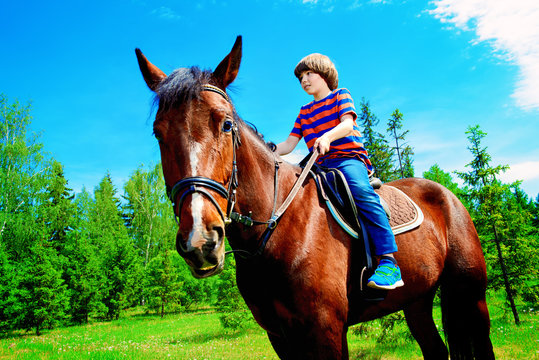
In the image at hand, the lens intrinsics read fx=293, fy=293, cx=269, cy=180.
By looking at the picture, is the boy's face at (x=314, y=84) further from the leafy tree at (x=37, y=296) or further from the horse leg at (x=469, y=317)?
the leafy tree at (x=37, y=296)

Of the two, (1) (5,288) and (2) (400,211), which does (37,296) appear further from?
(2) (400,211)

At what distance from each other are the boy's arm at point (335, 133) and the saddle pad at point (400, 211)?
1.03 meters

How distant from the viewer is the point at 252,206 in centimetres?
219

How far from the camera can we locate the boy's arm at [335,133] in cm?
239

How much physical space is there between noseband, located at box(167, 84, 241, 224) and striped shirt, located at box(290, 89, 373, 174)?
1168mm

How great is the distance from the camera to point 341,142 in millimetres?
2906

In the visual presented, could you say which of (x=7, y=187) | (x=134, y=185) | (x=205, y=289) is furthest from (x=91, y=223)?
(x=205, y=289)

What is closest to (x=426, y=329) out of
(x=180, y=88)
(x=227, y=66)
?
(x=227, y=66)

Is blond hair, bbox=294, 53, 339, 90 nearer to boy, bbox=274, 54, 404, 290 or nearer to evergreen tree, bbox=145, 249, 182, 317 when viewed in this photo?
boy, bbox=274, 54, 404, 290

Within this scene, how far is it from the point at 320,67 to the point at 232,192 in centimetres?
184

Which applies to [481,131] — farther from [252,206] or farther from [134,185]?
[134,185]

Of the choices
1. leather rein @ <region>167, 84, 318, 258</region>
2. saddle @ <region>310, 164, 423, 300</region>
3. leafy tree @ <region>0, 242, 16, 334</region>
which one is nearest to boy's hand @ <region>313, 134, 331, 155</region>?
leather rein @ <region>167, 84, 318, 258</region>

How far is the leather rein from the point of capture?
1695 mm

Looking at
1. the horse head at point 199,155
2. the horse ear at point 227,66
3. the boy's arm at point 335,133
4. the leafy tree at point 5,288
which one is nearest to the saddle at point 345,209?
the boy's arm at point 335,133
